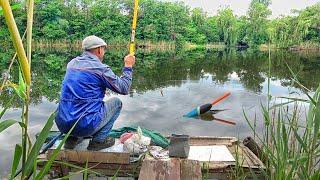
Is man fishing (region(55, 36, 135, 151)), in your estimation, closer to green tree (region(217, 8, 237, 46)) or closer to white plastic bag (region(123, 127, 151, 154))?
white plastic bag (region(123, 127, 151, 154))

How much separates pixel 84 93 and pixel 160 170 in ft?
4.13

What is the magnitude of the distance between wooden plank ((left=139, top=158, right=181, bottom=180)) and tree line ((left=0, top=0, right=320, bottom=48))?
5196cm

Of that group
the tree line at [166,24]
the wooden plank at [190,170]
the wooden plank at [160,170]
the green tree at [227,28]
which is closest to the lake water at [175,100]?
the wooden plank at [190,170]

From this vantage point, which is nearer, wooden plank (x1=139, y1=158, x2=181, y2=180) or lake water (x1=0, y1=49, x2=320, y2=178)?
wooden plank (x1=139, y1=158, x2=181, y2=180)

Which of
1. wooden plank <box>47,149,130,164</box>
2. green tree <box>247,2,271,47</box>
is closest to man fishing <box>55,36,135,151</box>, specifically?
wooden plank <box>47,149,130,164</box>

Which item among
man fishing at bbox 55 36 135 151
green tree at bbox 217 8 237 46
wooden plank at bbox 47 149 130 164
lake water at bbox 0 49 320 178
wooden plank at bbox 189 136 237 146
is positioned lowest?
lake water at bbox 0 49 320 178

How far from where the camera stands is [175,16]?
71.9 m

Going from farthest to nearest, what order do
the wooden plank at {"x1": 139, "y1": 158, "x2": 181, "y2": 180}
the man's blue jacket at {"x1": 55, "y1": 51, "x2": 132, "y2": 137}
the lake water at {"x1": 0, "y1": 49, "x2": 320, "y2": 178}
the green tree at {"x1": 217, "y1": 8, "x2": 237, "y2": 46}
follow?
the green tree at {"x1": 217, "y1": 8, "x2": 237, "y2": 46}, the lake water at {"x1": 0, "y1": 49, "x2": 320, "y2": 178}, the man's blue jacket at {"x1": 55, "y1": 51, "x2": 132, "y2": 137}, the wooden plank at {"x1": 139, "y1": 158, "x2": 181, "y2": 180}

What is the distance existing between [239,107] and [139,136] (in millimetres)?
6644

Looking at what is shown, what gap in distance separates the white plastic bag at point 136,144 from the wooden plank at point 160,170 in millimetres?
684

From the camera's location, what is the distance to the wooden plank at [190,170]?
12.0 feet

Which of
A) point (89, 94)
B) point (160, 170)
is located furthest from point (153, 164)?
point (89, 94)

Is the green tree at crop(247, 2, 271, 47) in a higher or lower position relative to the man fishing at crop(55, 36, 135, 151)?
higher

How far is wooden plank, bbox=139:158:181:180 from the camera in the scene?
3553 mm
